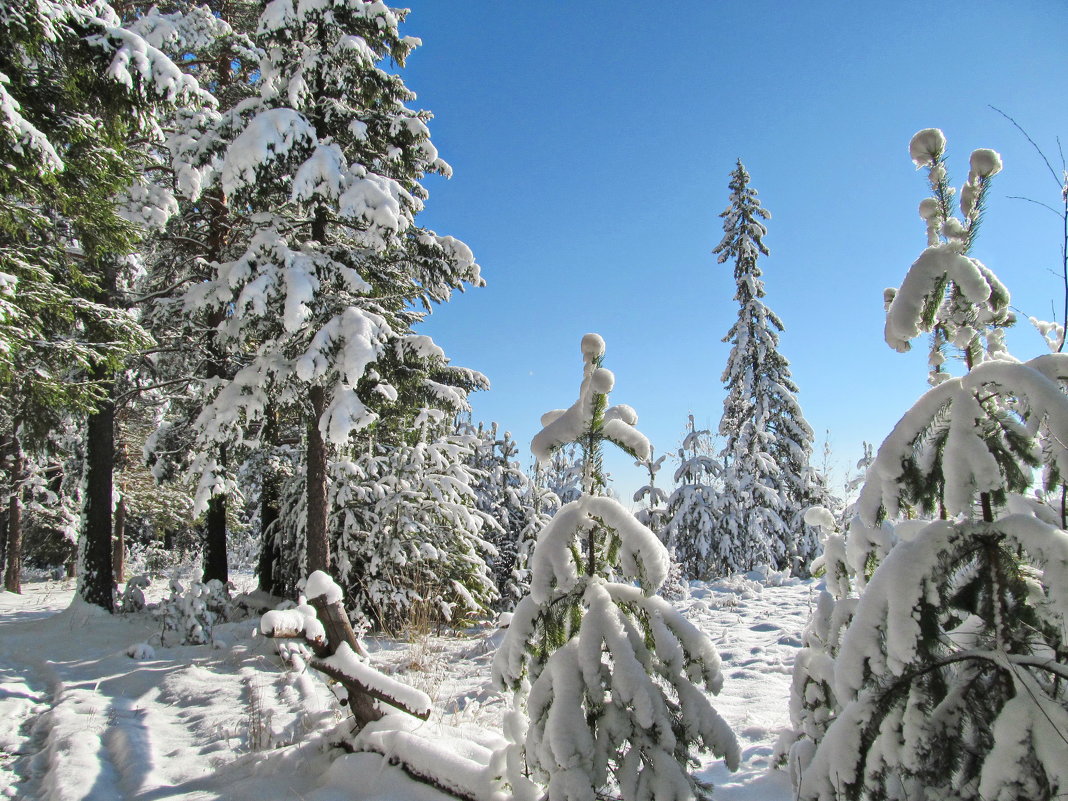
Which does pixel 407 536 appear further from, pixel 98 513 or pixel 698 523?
pixel 698 523

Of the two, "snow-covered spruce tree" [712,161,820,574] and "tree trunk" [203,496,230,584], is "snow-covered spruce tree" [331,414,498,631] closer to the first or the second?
"tree trunk" [203,496,230,584]

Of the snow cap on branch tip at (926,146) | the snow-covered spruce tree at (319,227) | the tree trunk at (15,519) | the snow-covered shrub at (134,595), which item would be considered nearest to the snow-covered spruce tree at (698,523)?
the snow-covered spruce tree at (319,227)

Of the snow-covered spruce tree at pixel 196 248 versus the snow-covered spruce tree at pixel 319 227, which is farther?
the snow-covered spruce tree at pixel 196 248

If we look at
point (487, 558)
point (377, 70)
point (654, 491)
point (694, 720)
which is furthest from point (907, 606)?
point (654, 491)

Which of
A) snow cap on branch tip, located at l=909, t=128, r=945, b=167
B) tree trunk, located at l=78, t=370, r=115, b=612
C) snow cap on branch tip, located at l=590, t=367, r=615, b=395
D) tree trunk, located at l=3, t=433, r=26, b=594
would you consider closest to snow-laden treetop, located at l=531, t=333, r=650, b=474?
snow cap on branch tip, located at l=590, t=367, r=615, b=395

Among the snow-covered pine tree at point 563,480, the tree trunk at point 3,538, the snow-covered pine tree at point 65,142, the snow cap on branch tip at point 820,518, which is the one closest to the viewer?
the snow cap on branch tip at point 820,518

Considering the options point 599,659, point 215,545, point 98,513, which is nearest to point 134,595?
point 215,545

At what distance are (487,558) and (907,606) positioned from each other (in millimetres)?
13763

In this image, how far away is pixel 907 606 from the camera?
5.45 feet

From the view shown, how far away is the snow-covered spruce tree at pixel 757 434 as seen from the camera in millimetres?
16297

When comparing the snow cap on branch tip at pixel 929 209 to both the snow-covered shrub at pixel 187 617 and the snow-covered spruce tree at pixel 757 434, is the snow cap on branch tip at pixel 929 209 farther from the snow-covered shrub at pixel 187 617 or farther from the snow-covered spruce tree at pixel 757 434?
the snow-covered spruce tree at pixel 757 434

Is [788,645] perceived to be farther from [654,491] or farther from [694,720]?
[654,491]

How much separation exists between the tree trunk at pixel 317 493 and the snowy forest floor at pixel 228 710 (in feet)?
4.28

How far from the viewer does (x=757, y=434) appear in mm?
17188
